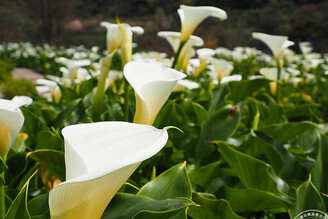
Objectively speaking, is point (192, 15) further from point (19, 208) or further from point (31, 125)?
point (19, 208)

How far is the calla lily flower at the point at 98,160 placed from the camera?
31 cm

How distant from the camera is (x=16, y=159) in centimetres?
74

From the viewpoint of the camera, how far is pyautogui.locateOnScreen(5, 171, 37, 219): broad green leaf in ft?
1.32

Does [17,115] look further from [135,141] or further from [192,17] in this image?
[192,17]

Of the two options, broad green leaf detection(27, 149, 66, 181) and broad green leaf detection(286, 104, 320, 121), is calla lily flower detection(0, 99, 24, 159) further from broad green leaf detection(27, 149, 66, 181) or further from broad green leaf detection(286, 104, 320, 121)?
broad green leaf detection(286, 104, 320, 121)

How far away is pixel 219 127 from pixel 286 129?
22 cm

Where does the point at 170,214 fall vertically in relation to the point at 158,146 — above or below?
below

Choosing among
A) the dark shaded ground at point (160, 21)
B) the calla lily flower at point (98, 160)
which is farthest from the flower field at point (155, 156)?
the dark shaded ground at point (160, 21)

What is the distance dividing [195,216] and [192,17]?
55cm

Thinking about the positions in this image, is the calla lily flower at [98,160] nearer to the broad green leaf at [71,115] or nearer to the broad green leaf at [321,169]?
the broad green leaf at [321,169]

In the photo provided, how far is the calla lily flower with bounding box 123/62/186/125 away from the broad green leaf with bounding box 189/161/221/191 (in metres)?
0.25

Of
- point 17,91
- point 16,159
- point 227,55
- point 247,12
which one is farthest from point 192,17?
point 247,12

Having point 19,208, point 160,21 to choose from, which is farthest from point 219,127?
point 160,21

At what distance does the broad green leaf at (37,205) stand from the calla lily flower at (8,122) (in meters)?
0.09
